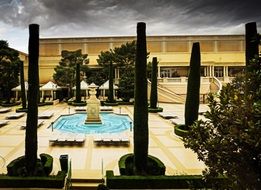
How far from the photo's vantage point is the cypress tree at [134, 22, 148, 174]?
9000 millimetres

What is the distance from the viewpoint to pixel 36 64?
937cm

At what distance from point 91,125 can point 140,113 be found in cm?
1083

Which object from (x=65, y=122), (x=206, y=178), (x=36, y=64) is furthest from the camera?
(x=65, y=122)

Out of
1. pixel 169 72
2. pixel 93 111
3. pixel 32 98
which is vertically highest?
pixel 169 72

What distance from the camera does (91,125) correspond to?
1975 centimetres

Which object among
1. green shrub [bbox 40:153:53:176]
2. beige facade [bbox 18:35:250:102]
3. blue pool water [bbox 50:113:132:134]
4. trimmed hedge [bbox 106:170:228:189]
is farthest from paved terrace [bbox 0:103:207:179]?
beige facade [bbox 18:35:250:102]

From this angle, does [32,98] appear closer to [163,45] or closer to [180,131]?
[180,131]

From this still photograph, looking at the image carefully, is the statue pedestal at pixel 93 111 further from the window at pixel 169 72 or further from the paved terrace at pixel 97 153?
the window at pixel 169 72

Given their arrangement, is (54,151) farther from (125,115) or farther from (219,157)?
(125,115)

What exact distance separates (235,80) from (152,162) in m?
6.05

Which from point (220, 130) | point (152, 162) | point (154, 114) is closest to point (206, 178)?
point (220, 130)

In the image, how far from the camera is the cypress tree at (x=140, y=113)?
29.5 feet

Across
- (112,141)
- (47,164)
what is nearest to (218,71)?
(112,141)

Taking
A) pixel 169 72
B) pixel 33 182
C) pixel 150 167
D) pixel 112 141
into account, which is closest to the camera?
pixel 33 182
